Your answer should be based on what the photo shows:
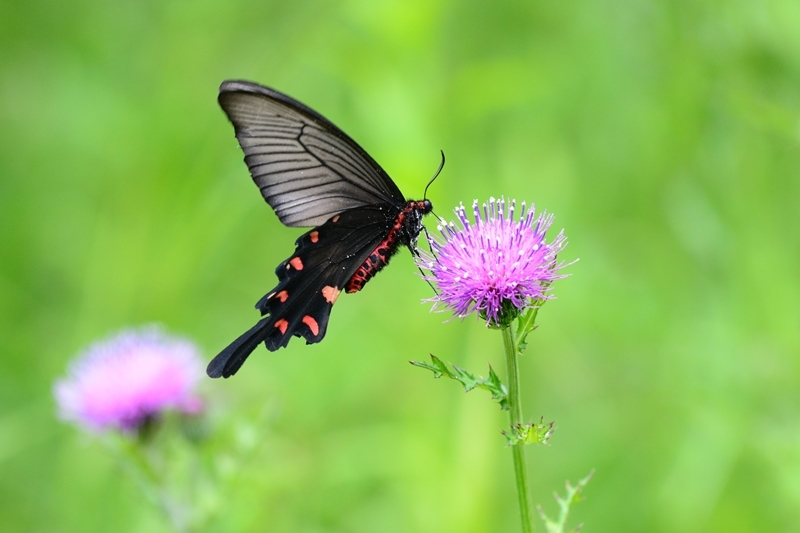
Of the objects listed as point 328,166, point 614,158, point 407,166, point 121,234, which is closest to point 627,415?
point 614,158

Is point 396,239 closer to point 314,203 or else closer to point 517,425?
point 314,203

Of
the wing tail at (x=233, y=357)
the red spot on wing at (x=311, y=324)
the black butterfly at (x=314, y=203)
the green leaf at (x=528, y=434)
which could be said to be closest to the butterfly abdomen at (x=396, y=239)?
the black butterfly at (x=314, y=203)

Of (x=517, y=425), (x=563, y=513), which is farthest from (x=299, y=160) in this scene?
(x=563, y=513)

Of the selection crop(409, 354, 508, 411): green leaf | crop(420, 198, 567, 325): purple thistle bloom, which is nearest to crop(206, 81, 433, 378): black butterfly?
crop(420, 198, 567, 325): purple thistle bloom

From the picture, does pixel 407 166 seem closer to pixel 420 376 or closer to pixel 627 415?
pixel 420 376

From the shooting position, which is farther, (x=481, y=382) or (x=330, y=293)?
(x=330, y=293)

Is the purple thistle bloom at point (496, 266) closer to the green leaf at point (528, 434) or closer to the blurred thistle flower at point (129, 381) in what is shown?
the green leaf at point (528, 434)

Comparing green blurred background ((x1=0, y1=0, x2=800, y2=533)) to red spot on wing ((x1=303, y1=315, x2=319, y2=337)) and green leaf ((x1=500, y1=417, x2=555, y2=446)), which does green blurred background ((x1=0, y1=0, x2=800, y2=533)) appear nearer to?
red spot on wing ((x1=303, y1=315, x2=319, y2=337))
